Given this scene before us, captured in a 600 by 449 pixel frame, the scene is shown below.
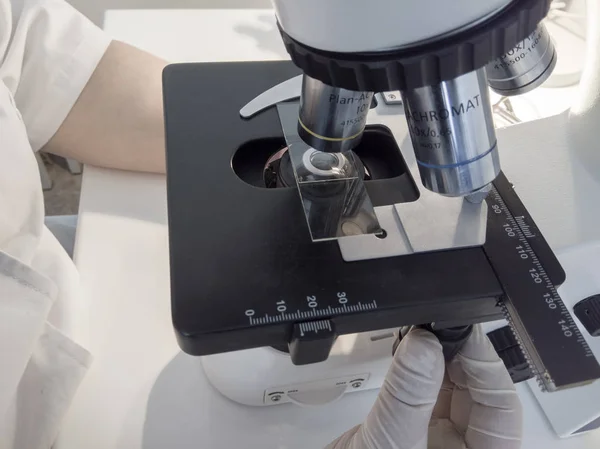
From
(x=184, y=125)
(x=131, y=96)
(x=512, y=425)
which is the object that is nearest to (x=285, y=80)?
(x=184, y=125)

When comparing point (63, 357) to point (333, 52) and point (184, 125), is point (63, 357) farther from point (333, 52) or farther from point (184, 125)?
point (333, 52)

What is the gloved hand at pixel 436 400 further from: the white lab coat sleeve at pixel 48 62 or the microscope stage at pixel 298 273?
the white lab coat sleeve at pixel 48 62

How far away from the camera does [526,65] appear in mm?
388

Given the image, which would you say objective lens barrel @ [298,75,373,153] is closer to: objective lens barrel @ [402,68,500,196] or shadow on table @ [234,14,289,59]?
objective lens barrel @ [402,68,500,196]

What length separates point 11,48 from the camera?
618 millimetres

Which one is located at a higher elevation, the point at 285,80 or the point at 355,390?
the point at 285,80

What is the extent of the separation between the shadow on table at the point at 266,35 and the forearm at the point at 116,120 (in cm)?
26

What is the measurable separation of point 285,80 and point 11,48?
11.9 inches

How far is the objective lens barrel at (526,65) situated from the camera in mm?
384

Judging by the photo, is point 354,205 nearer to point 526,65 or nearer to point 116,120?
point 526,65

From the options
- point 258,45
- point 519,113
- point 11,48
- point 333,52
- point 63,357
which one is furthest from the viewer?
point 258,45

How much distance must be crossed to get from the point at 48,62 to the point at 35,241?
8.0 inches

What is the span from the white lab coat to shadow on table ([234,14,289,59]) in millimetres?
279

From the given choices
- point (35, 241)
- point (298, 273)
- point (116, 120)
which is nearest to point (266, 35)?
point (116, 120)
